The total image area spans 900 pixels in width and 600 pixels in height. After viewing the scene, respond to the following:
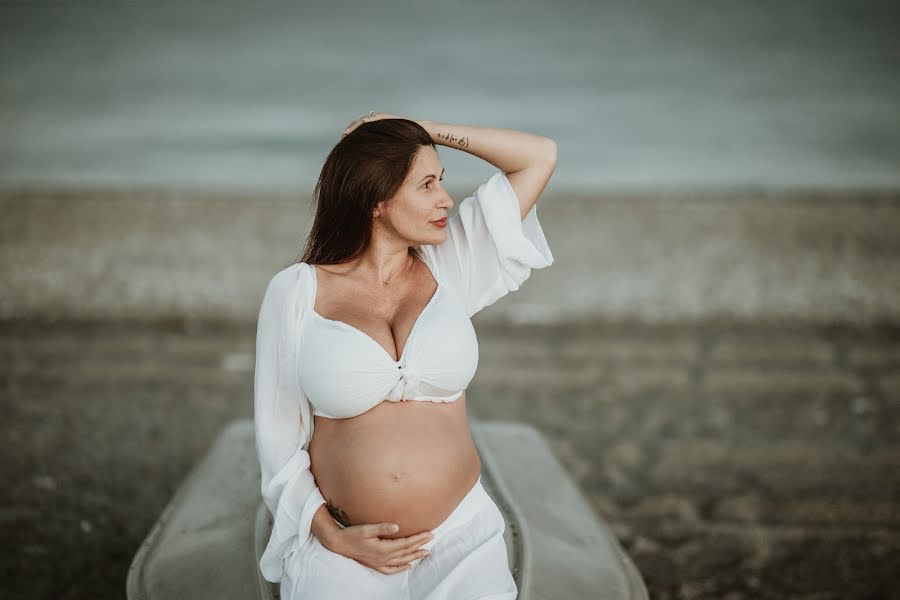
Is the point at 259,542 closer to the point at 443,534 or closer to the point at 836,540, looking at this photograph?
the point at 443,534

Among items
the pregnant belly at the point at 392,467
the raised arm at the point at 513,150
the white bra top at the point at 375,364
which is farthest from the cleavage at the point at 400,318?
the raised arm at the point at 513,150

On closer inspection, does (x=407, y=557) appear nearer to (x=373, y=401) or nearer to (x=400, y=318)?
(x=373, y=401)

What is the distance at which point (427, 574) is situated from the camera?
193 centimetres

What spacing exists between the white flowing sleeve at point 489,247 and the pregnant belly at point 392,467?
368mm

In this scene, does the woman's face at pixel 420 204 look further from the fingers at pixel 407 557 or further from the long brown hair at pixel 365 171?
the fingers at pixel 407 557

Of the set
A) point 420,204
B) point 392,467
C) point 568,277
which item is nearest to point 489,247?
point 420,204

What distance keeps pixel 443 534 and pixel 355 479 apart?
0.23 m

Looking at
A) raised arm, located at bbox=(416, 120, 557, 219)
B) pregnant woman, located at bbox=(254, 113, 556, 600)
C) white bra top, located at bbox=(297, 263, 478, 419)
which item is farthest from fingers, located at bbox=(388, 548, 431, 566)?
raised arm, located at bbox=(416, 120, 557, 219)

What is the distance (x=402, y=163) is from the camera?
81.0 inches

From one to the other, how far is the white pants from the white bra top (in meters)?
0.30

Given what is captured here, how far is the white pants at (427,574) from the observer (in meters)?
1.88

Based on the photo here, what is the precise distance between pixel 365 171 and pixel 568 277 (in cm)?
431

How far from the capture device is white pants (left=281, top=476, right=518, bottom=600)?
1.88 meters

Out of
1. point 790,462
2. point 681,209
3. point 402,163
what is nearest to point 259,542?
point 402,163
